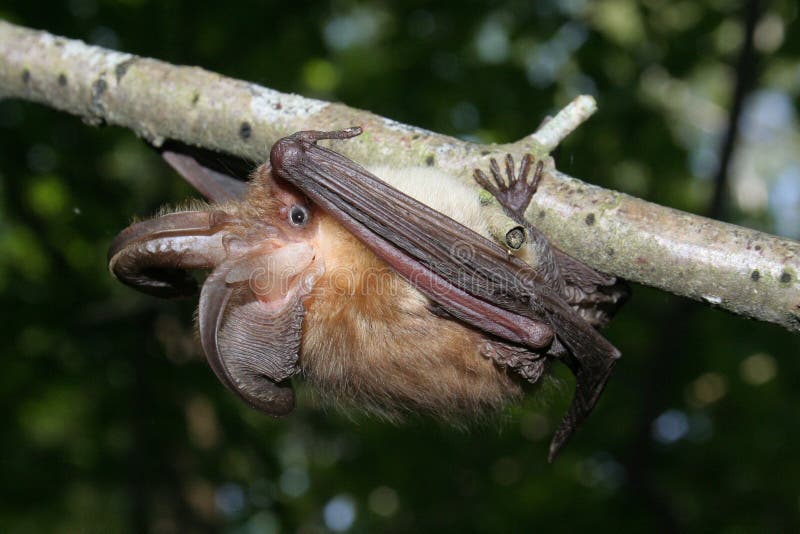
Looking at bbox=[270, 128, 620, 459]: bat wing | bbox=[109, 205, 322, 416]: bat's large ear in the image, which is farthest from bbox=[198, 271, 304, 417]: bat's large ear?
bbox=[270, 128, 620, 459]: bat wing

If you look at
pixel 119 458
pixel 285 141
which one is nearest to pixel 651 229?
pixel 285 141

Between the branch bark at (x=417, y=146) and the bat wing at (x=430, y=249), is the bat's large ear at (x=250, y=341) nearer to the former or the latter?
the bat wing at (x=430, y=249)

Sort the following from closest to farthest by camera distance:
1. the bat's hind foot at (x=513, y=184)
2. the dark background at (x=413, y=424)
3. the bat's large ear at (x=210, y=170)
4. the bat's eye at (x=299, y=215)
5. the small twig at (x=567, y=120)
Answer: the bat's hind foot at (x=513, y=184), the small twig at (x=567, y=120), the bat's eye at (x=299, y=215), the bat's large ear at (x=210, y=170), the dark background at (x=413, y=424)

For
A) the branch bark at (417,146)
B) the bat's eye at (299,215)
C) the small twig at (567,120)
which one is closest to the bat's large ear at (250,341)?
the bat's eye at (299,215)

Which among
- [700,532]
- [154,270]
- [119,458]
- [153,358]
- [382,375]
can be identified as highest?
[154,270]

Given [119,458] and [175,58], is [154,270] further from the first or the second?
[119,458]

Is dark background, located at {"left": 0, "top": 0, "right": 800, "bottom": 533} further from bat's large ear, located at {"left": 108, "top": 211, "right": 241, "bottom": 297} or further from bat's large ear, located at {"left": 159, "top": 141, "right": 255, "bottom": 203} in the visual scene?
bat's large ear, located at {"left": 108, "top": 211, "right": 241, "bottom": 297}

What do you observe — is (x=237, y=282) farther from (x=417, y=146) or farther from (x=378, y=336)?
(x=417, y=146)
